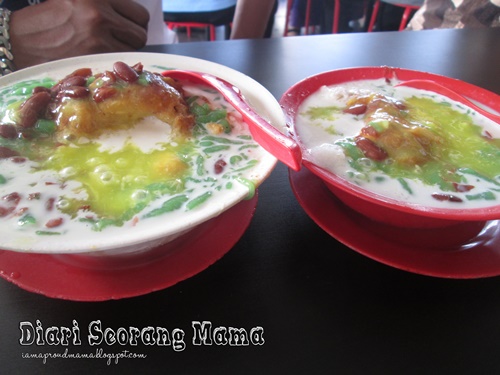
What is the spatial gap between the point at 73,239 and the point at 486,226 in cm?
83

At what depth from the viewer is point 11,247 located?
1.88 feet

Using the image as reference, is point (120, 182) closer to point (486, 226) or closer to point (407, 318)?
point (407, 318)

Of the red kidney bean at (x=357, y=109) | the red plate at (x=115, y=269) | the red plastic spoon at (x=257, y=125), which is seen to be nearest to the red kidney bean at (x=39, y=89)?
the red plastic spoon at (x=257, y=125)

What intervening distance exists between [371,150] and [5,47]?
1.48 metres

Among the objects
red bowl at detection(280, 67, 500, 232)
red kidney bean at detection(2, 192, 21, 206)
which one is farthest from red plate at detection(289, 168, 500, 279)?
red kidney bean at detection(2, 192, 21, 206)

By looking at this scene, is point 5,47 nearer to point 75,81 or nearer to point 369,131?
point 75,81

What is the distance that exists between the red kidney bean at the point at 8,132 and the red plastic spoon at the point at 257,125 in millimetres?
393

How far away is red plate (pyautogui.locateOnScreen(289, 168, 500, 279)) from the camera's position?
75 cm

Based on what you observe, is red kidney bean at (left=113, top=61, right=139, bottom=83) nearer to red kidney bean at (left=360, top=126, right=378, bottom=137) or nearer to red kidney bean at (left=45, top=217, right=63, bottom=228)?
red kidney bean at (left=45, top=217, right=63, bottom=228)

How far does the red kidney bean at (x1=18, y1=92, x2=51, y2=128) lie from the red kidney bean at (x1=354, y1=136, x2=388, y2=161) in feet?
2.42

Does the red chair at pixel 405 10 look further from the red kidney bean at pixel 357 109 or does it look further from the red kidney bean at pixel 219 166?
the red kidney bean at pixel 219 166

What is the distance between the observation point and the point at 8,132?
867mm

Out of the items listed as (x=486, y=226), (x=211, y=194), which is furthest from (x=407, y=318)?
(x=211, y=194)

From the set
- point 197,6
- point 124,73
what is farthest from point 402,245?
point 197,6
